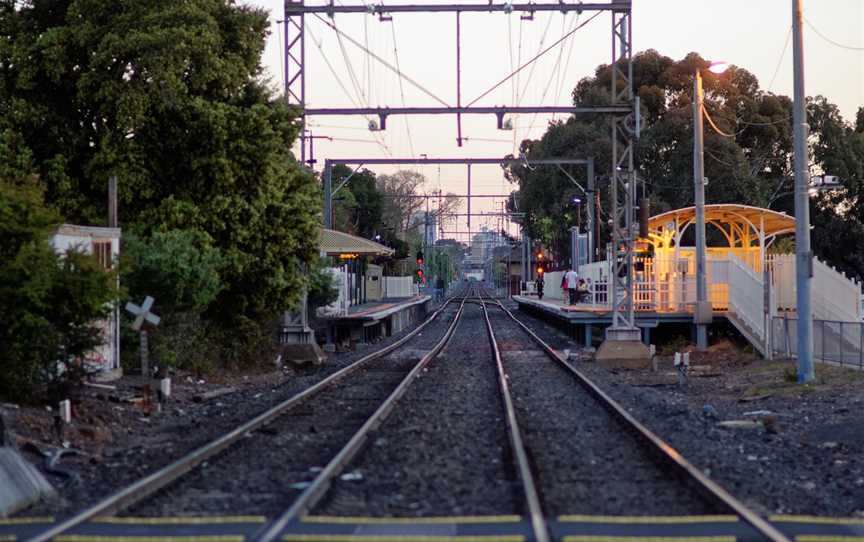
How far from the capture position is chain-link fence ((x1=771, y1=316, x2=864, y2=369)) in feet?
72.5

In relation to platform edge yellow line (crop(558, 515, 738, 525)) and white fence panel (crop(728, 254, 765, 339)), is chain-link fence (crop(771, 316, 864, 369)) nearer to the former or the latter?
white fence panel (crop(728, 254, 765, 339))

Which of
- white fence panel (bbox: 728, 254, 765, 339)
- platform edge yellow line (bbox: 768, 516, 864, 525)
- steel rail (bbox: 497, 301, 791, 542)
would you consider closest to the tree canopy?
white fence panel (bbox: 728, 254, 765, 339)

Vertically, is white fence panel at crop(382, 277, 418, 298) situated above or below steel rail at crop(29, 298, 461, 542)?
above

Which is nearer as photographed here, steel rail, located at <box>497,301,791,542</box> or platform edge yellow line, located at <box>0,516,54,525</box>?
steel rail, located at <box>497,301,791,542</box>

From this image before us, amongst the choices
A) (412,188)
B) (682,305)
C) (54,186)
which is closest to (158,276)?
(54,186)

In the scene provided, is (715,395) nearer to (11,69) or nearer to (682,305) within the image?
(682,305)

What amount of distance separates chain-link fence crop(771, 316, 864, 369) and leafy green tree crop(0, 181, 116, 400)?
46.6 ft

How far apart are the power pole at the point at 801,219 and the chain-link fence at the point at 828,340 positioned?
5.82 ft

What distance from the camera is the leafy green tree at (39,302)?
14055mm

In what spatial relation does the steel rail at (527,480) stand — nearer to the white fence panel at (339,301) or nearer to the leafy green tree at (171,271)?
the leafy green tree at (171,271)

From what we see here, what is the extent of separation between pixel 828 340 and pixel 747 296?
4958mm

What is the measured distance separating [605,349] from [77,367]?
51.9ft

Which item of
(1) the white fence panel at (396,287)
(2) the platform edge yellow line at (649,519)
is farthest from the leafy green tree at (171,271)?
(1) the white fence panel at (396,287)

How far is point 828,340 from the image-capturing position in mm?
23844
